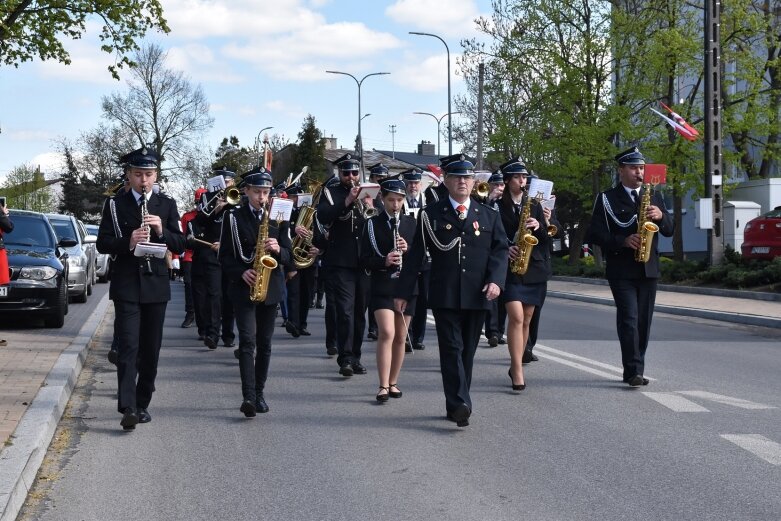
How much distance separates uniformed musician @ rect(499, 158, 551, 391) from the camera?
1022cm

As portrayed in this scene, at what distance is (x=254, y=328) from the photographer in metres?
8.77

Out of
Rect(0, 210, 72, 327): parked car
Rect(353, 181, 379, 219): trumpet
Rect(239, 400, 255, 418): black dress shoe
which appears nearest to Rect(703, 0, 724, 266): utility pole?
Rect(0, 210, 72, 327): parked car

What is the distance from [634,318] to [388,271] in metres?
2.23

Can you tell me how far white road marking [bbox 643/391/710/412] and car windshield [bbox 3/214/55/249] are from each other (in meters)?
10.4

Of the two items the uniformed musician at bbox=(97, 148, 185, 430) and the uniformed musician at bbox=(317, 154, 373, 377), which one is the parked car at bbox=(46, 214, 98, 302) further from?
the uniformed musician at bbox=(97, 148, 185, 430)

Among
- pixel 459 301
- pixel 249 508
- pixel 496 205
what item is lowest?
pixel 249 508

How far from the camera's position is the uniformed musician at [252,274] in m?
8.69

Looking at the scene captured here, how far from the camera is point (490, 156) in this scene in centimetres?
4181

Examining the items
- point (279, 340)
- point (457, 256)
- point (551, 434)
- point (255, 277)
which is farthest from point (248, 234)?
point (279, 340)

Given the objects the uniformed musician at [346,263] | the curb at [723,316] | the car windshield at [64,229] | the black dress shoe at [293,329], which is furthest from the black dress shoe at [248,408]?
the car windshield at [64,229]

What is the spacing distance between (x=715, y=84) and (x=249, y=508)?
819 inches

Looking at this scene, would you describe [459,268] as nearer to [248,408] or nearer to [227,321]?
[248,408]

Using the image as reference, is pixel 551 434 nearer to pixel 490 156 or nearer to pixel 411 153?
pixel 490 156

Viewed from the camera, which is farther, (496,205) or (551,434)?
(496,205)
